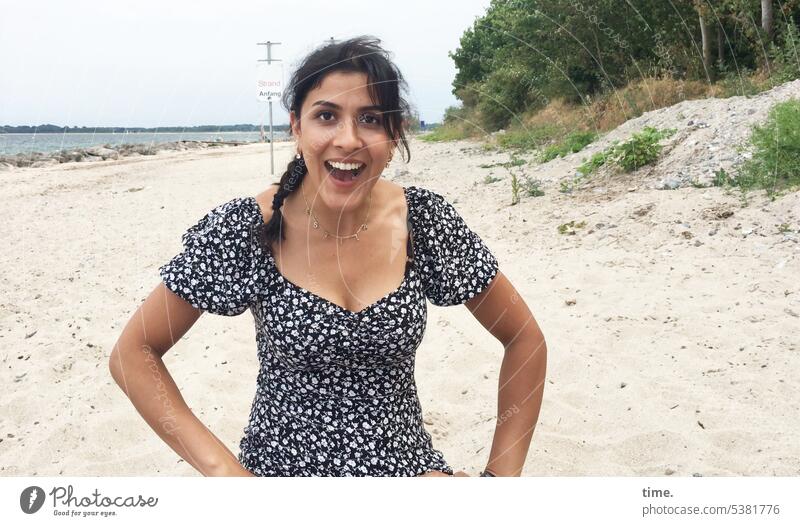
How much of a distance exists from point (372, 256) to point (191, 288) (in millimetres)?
359

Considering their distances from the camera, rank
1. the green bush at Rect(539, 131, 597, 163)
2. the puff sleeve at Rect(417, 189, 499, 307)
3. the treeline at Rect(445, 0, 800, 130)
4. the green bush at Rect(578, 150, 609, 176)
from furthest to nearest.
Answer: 1. the green bush at Rect(539, 131, 597, 163)
2. the green bush at Rect(578, 150, 609, 176)
3. the treeline at Rect(445, 0, 800, 130)
4. the puff sleeve at Rect(417, 189, 499, 307)

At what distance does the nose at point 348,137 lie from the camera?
3.79ft

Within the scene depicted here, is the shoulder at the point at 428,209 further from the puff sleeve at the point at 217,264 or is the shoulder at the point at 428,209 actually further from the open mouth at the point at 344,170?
the puff sleeve at the point at 217,264

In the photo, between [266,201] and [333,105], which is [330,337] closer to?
[266,201]

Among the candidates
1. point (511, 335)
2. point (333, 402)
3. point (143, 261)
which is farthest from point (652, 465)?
point (143, 261)

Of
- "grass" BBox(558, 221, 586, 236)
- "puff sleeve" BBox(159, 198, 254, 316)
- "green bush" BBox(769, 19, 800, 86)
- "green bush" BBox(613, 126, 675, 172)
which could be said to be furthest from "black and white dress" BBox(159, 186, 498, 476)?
"green bush" BBox(769, 19, 800, 86)

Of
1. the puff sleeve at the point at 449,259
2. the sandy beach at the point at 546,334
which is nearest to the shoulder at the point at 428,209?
the puff sleeve at the point at 449,259

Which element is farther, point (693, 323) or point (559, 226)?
point (559, 226)

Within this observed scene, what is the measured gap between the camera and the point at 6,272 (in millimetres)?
4188

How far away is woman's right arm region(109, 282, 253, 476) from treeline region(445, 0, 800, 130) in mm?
805

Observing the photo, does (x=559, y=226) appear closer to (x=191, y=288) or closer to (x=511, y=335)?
(x=511, y=335)

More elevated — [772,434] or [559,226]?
[559,226]

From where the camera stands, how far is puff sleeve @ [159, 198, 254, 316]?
123 cm

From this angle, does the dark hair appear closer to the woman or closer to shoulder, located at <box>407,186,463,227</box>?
the woman
